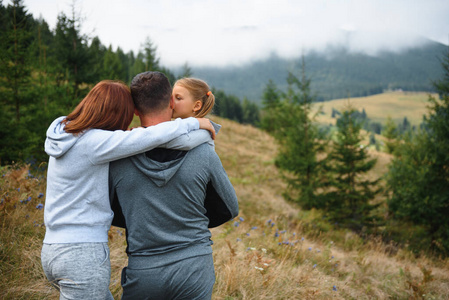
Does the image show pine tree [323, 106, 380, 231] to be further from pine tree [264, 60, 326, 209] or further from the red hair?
the red hair

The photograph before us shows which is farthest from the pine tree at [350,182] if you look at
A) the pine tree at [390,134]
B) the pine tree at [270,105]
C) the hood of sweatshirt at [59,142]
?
the pine tree at [390,134]

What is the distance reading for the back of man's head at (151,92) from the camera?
5.90ft

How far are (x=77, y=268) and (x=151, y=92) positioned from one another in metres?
1.10

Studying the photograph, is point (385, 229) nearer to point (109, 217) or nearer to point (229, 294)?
point (229, 294)

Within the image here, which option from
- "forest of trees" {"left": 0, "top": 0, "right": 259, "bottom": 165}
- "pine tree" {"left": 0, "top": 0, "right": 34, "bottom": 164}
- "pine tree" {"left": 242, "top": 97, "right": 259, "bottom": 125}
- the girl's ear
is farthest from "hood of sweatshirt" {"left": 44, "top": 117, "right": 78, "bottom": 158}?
"pine tree" {"left": 242, "top": 97, "right": 259, "bottom": 125}

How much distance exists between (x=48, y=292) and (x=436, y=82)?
1544 cm

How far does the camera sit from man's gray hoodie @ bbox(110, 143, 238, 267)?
66.1 inches

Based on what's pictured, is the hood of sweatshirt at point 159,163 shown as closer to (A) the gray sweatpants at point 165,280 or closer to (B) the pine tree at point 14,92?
(A) the gray sweatpants at point 165,280

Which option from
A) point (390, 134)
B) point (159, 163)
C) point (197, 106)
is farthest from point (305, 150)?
point (390, 134)

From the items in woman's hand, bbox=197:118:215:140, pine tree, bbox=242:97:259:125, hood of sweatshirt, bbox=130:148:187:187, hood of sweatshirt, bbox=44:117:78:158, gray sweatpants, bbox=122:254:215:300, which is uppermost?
woman's hand, bbox=197:118:215:140

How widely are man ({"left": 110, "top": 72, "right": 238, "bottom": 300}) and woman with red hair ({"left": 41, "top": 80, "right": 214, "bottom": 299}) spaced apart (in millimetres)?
113

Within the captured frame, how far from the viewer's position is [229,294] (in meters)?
3.54

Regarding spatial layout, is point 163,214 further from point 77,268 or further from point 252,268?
point 252,268

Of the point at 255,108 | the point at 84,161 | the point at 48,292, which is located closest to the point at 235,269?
the point at 48,292
